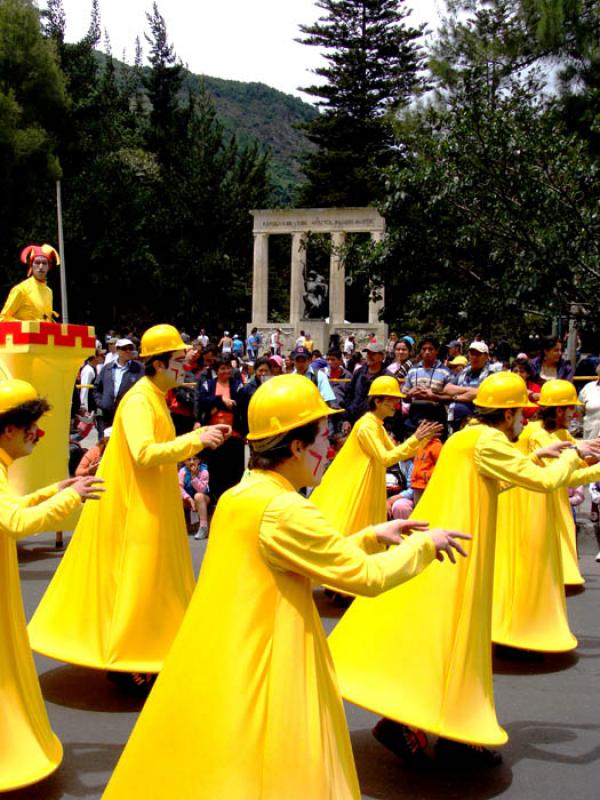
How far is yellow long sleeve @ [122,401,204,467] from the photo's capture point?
535 cm

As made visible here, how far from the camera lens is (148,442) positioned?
5.52 metres

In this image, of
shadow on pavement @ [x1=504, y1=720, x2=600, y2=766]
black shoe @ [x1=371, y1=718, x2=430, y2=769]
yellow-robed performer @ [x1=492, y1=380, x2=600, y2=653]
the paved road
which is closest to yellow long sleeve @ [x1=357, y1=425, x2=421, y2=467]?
yellow-robed performer @ [x1=492, y1=380, x2=600, y2=653]

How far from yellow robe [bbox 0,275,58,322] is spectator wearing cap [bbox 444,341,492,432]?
425 centimetres

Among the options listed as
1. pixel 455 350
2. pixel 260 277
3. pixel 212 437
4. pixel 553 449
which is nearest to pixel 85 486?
pixel 212 437

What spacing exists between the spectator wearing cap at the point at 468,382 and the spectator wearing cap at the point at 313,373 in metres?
1.93

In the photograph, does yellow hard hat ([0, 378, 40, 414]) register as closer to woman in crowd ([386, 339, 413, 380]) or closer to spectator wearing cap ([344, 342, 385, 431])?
spectator wearing cap ([344, 342, 385, 431])

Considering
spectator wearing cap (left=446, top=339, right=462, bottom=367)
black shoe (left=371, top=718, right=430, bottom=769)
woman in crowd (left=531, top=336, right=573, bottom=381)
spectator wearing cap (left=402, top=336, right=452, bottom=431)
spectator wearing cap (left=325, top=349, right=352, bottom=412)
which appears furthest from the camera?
spectator wearing cap (left=325, top=349, right=352, bottom=412)

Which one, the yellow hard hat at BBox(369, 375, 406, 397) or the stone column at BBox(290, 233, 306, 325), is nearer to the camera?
the yellow hard hat at BBox(369, 375, 406, 397)

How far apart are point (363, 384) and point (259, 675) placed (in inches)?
332

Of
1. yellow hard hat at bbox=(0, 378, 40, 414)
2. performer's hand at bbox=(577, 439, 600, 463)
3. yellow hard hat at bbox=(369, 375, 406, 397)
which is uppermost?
yellow hard hat at bbox=(0, 378, 40, 414)

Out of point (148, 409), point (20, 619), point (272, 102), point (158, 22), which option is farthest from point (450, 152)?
point (272, 102)

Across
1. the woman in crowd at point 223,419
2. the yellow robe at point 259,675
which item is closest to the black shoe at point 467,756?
the yellow robe at point 259,675

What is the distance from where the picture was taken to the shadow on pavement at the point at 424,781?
176 inches

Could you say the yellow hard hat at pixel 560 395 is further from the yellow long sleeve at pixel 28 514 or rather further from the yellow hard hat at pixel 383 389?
the yellow long sleeve at pixel 28 514
